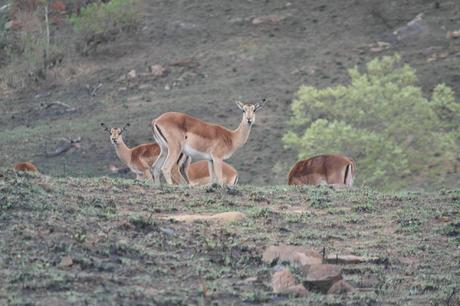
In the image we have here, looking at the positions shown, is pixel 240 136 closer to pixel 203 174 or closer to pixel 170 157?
pixel 170 157

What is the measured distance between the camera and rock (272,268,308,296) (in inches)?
446

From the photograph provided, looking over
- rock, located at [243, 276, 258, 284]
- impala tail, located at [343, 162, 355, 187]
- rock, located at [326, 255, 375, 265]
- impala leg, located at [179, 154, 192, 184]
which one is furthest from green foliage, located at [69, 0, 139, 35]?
rock, located at [243, 276, 258, 284]

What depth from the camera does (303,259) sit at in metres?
12.3

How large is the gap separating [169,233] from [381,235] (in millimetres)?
2524

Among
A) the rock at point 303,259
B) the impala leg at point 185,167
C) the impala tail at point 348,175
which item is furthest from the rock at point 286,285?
the impala leg at point 185,167

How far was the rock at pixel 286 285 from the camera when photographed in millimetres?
11320

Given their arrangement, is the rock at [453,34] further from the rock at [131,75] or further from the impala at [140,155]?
the impala at [140,155]

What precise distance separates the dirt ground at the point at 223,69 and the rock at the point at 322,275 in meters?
17.3

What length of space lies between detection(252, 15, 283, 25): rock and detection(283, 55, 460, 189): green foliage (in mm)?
8132

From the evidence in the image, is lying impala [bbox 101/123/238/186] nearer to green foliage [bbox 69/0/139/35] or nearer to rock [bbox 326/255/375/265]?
rock [bbox 326/255/375/265]

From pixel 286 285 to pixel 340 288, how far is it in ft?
1.58

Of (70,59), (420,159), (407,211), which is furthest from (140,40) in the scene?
(407,211)

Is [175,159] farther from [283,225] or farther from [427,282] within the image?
[427,282]

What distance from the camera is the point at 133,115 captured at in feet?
111
